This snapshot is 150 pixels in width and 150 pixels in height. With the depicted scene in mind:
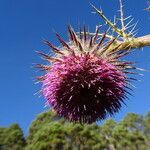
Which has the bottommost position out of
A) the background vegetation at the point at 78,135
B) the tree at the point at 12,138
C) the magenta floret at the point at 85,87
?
the magenta floret at the point at 85,87

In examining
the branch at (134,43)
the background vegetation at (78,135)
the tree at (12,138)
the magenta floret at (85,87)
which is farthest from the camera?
the tree at (12,138)

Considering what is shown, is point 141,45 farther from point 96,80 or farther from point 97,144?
point 97,144

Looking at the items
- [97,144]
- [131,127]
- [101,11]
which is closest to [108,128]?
[131,127]

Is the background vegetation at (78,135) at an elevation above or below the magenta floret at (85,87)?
above

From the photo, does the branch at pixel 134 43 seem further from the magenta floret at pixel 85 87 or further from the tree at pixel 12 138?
the tree at pixel 12 138

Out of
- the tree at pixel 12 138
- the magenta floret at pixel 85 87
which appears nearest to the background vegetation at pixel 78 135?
the tree at pixel 12 138

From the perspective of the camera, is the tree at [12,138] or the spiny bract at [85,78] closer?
the spiny bract at [85,78]

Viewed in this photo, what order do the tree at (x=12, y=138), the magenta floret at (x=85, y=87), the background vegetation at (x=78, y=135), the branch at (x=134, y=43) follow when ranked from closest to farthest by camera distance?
the branch at (x=134, y=43), the magenta floret at (x=85, y=87), the background vegetation at (x=78, y=135), the tree at (x=12, y=138)

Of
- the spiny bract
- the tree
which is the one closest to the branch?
the spiny bract

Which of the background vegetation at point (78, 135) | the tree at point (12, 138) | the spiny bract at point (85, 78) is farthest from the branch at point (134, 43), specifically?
the tree at point (12, 138)
